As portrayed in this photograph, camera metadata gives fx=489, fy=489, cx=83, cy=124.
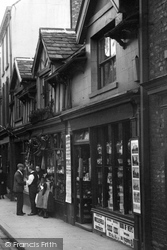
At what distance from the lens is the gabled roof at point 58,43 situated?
16922 mm

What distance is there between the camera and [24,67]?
2481cm

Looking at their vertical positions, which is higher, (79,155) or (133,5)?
(133,5)

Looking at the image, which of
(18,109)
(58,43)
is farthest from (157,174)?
(18,109)

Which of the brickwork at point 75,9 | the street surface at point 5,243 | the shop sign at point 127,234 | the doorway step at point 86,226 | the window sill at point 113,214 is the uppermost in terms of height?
the brickwork at point 75,9

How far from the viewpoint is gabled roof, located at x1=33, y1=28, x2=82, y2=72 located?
55.5 feet

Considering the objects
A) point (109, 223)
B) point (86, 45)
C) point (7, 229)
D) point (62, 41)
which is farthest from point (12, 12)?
point (109, 223)

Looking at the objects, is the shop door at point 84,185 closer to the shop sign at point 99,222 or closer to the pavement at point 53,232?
the pavement at point 53,232

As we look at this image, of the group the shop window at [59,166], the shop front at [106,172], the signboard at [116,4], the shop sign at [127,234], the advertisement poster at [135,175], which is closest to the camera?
the advertisement poster at [135,175]

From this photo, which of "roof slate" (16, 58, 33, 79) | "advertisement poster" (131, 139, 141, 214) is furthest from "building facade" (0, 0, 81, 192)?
"advertisement poster" (131, 139, 141, 214)

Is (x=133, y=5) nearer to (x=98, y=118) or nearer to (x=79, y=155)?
(x=98, y=118)

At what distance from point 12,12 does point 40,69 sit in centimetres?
1073

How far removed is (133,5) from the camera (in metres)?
11.0

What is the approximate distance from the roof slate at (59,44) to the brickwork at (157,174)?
768cm

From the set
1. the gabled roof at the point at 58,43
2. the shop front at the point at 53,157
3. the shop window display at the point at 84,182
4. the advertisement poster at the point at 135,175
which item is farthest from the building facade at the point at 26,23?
the advertisement poster at the point at 135,175
